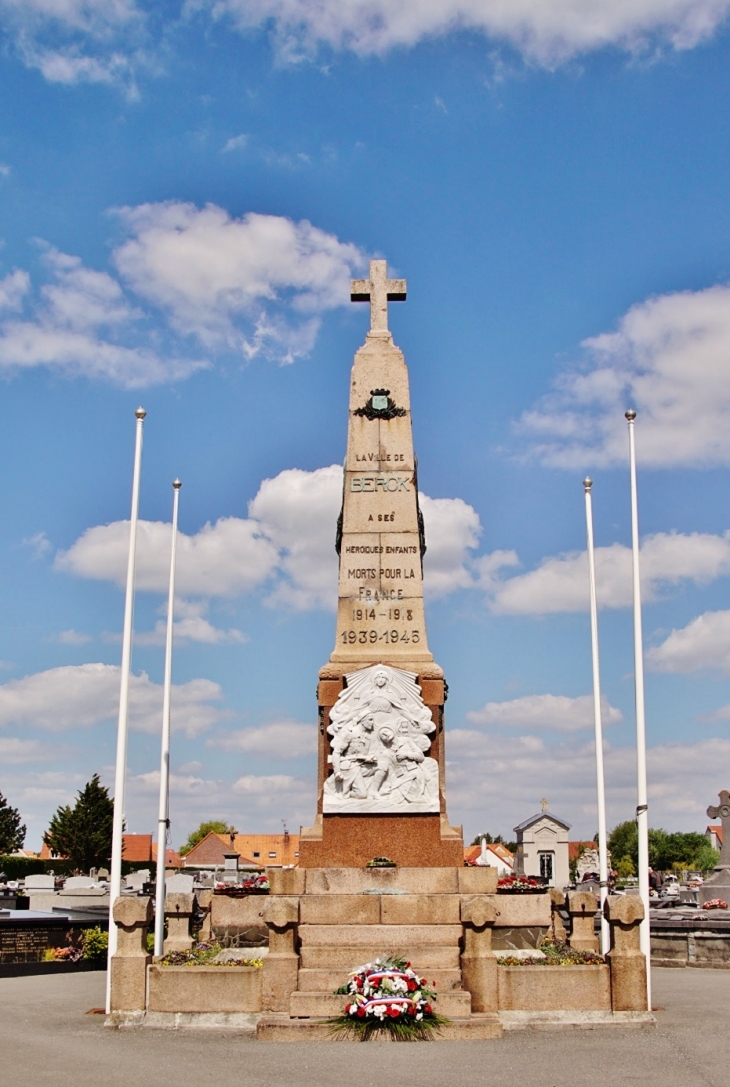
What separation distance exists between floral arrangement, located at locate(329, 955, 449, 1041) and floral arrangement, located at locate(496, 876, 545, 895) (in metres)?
4.10

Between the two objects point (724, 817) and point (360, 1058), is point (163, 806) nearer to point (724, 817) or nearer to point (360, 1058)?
point (360, 1058)

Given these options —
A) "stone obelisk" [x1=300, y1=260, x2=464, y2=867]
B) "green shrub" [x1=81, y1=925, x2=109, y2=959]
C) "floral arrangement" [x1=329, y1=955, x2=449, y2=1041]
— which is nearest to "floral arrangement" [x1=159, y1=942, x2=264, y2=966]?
"floral arrangement" [x1=329, y1=955, x2=449, y2=1041]

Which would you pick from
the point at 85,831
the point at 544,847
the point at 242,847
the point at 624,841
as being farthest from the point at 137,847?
the point at 544,847

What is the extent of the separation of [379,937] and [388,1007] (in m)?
2.06

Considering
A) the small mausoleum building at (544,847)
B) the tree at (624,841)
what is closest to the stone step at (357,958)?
the small mausoleum building at (544,847)

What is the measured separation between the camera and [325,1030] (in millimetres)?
13047

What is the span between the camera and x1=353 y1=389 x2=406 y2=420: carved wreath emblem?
19953mm

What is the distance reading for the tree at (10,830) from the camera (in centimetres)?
8200

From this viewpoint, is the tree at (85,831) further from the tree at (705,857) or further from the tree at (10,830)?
the tree at (705,857)

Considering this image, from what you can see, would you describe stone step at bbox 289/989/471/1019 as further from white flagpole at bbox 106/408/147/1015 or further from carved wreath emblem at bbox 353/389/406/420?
carved wreath emblem at bbox 353/389/406/420

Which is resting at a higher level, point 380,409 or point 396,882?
point 380,409

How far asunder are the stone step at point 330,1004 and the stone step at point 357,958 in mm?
806

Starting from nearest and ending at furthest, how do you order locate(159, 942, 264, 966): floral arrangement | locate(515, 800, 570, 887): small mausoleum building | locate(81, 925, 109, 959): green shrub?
1. locate(159, 942, 264, 966): floral arrangement
2. locate(81, 925, 109, 959): green shrub
3. locate(515, 800, 570, 887): small mausoleum building

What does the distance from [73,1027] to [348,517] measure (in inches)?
353
